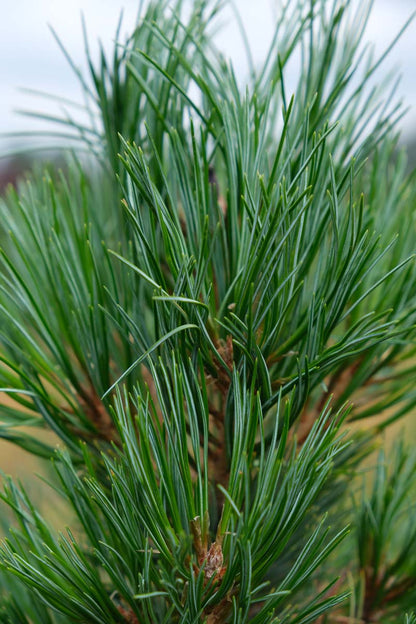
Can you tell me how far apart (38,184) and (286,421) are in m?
0.17

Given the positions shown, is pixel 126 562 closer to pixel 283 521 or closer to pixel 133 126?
pixel 283 521

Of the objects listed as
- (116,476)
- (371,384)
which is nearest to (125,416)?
(116,476)

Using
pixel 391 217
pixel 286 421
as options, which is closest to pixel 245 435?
pixel 286 421

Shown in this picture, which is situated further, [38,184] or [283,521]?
[38,184]

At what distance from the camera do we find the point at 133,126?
222 mm

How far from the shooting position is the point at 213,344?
6.9 inches

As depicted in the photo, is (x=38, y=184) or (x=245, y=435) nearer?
(x=245, y=435)

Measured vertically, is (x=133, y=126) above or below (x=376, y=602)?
above

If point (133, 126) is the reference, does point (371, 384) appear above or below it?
below

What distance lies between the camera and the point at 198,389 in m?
0.17

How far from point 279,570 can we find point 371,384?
80mm

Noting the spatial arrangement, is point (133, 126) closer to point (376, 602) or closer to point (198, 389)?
point (198, 389)

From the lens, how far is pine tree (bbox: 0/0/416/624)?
160 millimetres

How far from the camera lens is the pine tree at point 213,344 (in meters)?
0.16
